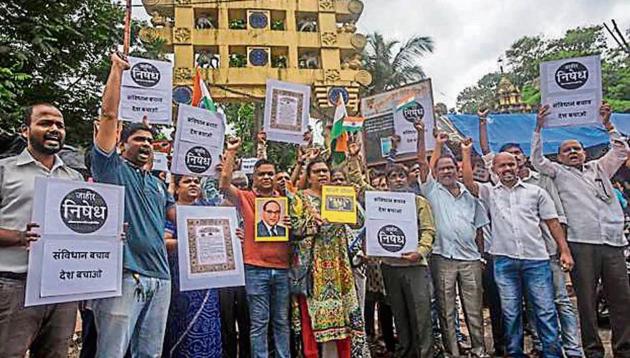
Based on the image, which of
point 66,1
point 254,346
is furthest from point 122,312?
point 66,1

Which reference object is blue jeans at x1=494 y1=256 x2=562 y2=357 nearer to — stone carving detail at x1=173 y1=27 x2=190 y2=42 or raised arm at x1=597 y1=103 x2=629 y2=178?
raised arm at x1=597 y1=103 x2=629 y2=178

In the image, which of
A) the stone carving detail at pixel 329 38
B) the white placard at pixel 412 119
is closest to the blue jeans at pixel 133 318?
the white placard at pixel 412 119

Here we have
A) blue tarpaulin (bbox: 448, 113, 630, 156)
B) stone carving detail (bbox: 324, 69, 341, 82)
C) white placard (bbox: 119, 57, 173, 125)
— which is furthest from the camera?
stone carving detail (bbox: 324, 69, 341, 82)

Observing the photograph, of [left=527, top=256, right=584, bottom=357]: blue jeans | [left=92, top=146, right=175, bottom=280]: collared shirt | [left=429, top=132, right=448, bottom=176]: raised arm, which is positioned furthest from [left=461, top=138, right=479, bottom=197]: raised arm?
[left=92, top=146, right=175, bottom=280]: collared shirt

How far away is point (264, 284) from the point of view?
3.38 meters

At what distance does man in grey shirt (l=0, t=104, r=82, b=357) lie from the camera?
89.3 inches

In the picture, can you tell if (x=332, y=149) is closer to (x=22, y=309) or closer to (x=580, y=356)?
(x=580, y=356)

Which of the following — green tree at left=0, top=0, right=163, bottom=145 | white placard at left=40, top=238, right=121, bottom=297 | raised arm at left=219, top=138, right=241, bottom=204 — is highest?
green tree at left=0, top=0, right=163, bottom=145

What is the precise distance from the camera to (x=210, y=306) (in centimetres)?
319

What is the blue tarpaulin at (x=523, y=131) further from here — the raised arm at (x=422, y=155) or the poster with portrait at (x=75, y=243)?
the poster with portrait at (x=75, y=243)

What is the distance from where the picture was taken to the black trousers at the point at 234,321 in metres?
3.83

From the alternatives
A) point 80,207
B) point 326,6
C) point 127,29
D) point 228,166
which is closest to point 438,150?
point 228,166

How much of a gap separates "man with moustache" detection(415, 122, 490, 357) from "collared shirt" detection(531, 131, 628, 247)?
0.59 meters

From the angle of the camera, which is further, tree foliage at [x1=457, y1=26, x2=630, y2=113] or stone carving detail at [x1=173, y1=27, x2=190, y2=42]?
tree foliage at [x1=457, y1=26, x2=630, y2=113]
